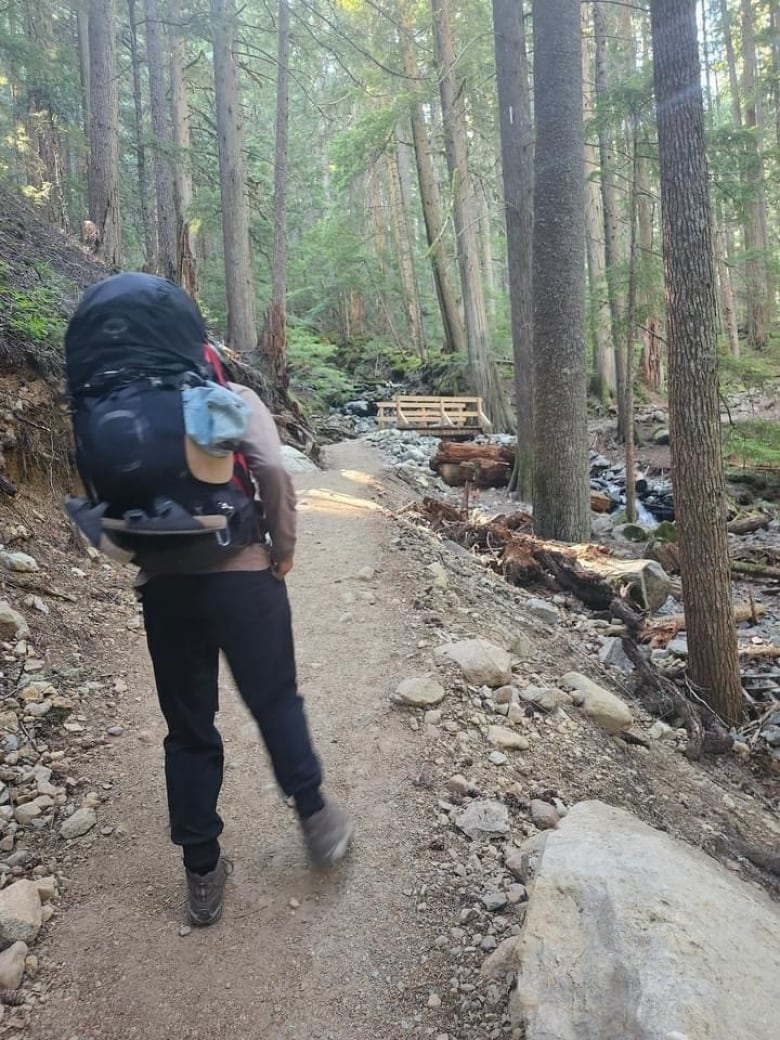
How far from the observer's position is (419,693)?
3684mm

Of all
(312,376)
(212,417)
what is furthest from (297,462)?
(312,376)

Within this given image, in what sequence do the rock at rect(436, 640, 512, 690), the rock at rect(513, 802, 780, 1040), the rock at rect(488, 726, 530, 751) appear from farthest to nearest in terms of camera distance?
1. the rock at rect(436, 640, 512, 690)
2. the rock at rect(488, 726, 530, 751)
3. the rock at rect(513, 802, 780, 1040)

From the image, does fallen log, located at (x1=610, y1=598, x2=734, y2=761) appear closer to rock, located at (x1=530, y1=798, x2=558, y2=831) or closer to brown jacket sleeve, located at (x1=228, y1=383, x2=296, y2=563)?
rock, located at (x1=530, y1=798, x2=558, y2=831)

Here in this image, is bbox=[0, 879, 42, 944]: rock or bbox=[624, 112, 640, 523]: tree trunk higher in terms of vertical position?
bbox=[624, 112, 640, 523]: tree trunk

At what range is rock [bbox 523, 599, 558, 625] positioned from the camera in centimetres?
606

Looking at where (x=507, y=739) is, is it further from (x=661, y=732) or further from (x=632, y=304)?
(x=632, y=304)

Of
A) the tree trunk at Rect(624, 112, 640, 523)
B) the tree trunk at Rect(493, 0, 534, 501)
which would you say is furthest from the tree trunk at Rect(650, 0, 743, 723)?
the tree trunk at Rect(624, 112, 640, 523)

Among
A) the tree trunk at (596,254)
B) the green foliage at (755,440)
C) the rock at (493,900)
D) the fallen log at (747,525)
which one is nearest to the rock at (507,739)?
the rock at (493,900)

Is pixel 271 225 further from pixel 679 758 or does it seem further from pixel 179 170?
pixel 679 758

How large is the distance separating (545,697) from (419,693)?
78cm

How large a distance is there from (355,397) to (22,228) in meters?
15.9

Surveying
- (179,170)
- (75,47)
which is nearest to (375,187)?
(75,47)

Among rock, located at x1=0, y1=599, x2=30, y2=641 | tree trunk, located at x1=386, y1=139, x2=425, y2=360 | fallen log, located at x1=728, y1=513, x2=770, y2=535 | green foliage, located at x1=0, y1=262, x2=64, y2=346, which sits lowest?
fallen log, located at x1=728, y1=513, x2=770, y2=535

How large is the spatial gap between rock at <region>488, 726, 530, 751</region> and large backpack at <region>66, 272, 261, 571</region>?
77.7 inches
